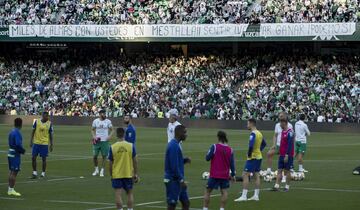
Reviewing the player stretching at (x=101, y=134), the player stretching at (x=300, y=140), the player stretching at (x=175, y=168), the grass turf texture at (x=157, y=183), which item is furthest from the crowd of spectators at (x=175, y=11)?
the player stretching at (x=175, y=168)

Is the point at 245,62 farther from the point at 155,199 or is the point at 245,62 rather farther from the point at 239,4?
the point at 155,199

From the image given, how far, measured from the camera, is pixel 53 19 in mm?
72312

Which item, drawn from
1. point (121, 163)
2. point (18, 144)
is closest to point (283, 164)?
Result: point (18, 144)

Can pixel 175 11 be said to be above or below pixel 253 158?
above

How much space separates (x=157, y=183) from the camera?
26.0 meters

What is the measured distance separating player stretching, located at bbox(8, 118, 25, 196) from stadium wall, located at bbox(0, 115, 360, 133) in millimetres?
35316

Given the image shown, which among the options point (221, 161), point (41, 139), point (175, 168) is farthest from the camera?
point (41, 139)

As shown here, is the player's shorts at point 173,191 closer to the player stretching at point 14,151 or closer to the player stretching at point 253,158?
the player stretching at point 253,158

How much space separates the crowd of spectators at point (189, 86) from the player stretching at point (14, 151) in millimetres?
36808

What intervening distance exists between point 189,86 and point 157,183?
133 feet

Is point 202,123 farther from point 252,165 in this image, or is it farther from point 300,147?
point 252,165

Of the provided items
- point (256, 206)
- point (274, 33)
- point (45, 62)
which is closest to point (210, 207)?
point (256, 206)

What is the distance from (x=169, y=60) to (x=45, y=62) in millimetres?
11394

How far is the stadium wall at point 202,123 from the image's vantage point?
56.3 metres
